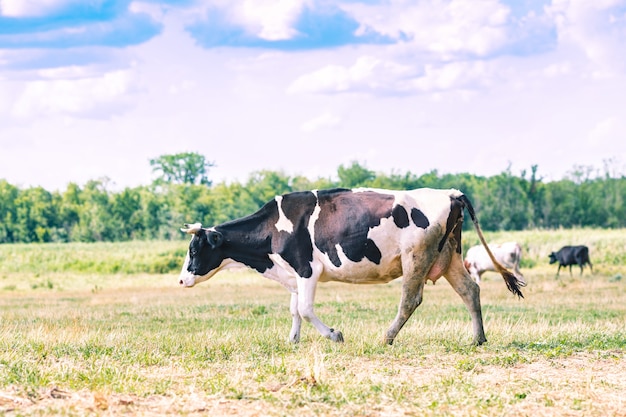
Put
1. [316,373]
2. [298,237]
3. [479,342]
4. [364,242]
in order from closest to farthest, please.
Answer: [316,373]
[479,342]
[364,242]
[298,237]

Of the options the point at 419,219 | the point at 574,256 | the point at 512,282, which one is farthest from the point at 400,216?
the point at 574,256

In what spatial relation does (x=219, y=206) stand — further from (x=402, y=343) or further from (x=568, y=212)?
(x=402, y=343)

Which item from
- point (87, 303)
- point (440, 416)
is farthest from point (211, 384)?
point (87, 303)

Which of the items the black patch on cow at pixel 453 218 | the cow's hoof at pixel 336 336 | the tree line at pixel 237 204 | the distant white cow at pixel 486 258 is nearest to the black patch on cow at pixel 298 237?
the cow's hoof at pixel 336 336

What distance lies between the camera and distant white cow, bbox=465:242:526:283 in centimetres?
4256

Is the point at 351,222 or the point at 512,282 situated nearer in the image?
the point at 351,222

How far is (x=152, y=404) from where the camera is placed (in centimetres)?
898

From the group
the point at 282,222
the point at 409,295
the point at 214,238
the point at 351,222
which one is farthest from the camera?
the point at 214,238

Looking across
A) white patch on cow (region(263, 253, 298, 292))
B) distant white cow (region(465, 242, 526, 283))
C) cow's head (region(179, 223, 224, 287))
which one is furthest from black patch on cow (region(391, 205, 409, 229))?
distant white cow (region(465, 242, 526, 283))

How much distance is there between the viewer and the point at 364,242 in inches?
542

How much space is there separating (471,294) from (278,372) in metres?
4.63

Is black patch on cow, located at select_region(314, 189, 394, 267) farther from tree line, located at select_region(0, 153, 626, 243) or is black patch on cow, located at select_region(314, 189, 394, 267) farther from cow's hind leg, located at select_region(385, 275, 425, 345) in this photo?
tree line, located at select_region(0, 153, 626, 243)

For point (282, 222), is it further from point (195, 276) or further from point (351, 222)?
point (195, 276)

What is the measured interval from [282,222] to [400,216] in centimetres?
186
